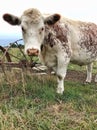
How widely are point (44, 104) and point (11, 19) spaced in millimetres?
2136

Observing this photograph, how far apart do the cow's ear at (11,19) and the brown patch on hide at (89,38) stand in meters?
1.98

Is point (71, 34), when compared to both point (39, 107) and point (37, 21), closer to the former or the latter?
point (37, 21)

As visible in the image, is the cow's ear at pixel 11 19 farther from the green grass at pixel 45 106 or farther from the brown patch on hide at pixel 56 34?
the green grass at pixel 45 106

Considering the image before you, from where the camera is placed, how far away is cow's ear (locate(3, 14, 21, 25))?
8914 millimetres

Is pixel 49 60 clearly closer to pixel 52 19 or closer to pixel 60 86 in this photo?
pixel 60 86

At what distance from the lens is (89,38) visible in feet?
35.2

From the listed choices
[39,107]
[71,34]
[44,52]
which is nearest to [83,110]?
[39,107]

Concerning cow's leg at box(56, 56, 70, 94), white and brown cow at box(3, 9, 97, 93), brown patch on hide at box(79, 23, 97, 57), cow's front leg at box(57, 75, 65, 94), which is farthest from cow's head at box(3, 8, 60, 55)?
brown patch on hide at box(79, 23, 97, 57)

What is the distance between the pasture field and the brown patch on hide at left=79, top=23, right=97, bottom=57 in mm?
985

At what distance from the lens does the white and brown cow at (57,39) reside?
335 inches

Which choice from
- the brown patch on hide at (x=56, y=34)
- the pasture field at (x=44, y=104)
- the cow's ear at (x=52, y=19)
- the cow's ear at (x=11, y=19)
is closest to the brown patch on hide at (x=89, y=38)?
the brown patch on hide at (x=56, y=34)

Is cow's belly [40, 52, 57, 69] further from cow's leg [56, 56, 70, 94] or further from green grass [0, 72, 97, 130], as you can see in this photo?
green grass [0, 72, 97, 130]

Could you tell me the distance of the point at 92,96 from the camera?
911 centimetres

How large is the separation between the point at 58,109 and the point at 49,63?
182 centimetres
